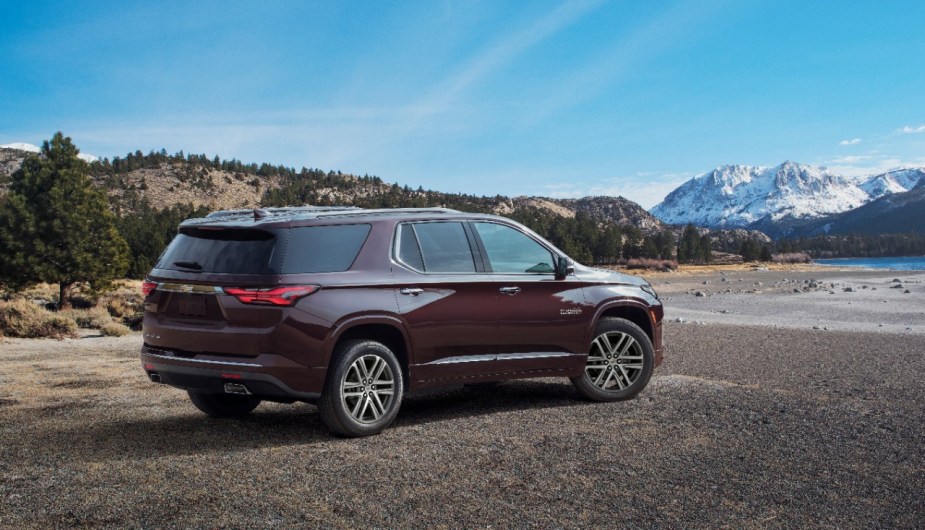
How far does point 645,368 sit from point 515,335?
1.70 m

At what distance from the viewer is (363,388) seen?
6.29m

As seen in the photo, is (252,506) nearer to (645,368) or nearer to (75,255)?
(645,368)

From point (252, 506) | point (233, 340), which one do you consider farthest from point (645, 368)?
point (252, 506)

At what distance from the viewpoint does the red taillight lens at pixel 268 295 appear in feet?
19.0

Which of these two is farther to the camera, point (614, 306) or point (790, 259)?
point (790, 259)

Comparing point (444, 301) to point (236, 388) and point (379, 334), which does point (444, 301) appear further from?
point (236, 388)

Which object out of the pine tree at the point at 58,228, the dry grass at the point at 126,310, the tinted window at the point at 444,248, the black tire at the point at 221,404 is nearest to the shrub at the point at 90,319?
the dry grass at the point at 126,310

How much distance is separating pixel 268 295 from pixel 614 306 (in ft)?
11.9

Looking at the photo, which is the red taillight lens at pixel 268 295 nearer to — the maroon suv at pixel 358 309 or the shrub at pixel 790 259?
the maroon suv at pixel 358 309

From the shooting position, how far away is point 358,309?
6.14 meters

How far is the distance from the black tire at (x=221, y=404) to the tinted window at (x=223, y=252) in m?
1.46

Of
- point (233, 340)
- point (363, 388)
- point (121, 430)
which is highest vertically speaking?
point (233, 340)

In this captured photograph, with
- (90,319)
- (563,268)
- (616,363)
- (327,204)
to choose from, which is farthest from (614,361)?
(327,204)

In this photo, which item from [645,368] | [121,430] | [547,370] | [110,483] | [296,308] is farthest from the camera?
[645,368]
